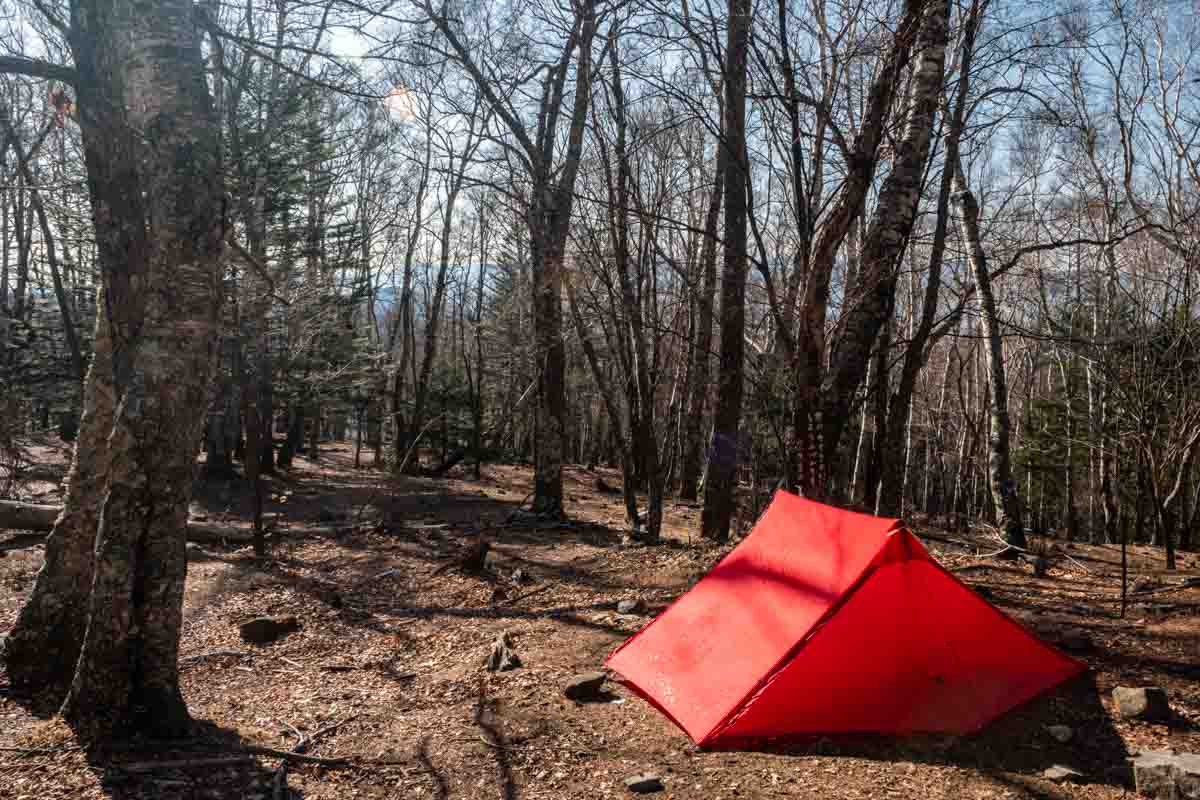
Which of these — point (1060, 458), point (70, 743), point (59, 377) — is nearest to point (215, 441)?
point (59, 377)

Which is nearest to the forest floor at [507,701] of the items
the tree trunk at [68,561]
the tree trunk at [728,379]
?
the tree trunk at [68,561]

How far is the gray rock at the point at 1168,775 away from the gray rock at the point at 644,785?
6.67ft

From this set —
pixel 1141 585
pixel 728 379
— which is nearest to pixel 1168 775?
pixel 1141 585

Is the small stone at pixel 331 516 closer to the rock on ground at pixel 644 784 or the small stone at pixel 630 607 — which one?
the small stone at pixel 630 607

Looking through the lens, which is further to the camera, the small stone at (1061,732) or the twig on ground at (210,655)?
the twig on ground at (210,655)

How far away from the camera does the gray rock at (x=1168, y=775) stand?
318cm

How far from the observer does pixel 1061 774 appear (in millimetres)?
3529

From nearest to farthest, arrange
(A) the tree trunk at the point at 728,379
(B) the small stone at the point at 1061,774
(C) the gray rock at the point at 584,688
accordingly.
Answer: (B) the small stone at the point at 1061,774 → (C) the gray rock at the point at 584,688 → (A) the tree trunk at the point at 728,379

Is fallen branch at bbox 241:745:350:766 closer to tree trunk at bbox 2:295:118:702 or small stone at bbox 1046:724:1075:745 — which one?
tree trunk at bbox 2:295:118:702

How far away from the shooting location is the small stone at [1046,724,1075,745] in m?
3.89

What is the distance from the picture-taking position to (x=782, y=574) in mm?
4629

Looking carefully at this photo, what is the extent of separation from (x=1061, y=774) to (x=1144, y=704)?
→ 0.79 metres

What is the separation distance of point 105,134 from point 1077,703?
6.27 metres

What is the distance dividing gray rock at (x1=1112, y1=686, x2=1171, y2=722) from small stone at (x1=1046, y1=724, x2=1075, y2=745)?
0.33 meters
